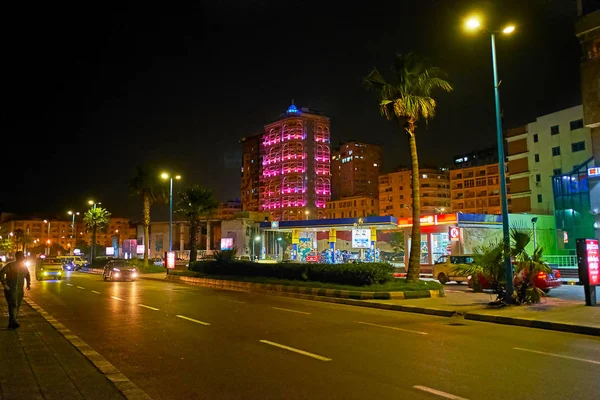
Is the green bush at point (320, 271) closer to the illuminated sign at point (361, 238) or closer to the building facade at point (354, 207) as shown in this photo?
the illuminated sign at point (361, 238)

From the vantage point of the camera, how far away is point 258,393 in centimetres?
673

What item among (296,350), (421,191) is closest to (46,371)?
(296,350)

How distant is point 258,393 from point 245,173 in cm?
17487

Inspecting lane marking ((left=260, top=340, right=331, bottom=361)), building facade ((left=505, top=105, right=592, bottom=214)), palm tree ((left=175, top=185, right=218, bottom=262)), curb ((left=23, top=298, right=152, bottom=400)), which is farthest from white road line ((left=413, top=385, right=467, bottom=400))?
building facade ((left=505, top=105, right=592, bottom=214))

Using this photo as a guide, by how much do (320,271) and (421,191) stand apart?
355ft

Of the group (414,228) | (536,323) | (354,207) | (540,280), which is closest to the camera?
(536,323)

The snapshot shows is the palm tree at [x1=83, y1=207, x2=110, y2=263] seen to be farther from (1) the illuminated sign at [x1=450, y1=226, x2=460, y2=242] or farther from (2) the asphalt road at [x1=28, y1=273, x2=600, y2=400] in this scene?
(2) the asphalt road at [x1=28, y1=273, x2=600, y2=400]

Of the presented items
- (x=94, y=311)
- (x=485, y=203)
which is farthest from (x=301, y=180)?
(x=94, y=311)

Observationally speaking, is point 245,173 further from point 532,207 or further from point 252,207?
point 532,207

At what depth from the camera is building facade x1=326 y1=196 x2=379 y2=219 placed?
141m

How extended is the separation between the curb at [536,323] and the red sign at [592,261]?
14.4 ft

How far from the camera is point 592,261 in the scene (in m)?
16.9

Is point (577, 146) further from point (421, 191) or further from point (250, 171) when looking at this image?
point (250, 171)

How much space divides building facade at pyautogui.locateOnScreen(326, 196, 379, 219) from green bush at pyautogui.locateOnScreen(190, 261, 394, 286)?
10850 centimetres
